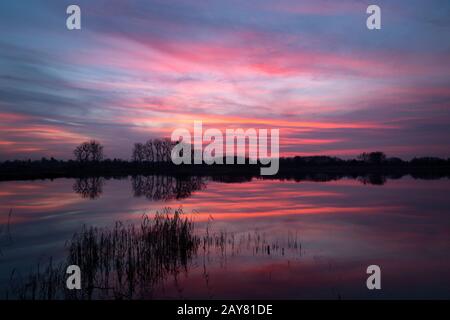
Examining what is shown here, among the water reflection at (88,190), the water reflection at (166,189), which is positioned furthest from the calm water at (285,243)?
the water reflection at (88,190)

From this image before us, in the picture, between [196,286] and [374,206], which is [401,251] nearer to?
[196,286]

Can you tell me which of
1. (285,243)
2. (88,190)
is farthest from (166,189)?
(285,243)

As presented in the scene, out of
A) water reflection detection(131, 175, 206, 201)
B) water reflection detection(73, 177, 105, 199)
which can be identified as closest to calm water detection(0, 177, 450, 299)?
water reflection detection(131, 175, 206, 201)

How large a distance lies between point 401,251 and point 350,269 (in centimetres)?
397

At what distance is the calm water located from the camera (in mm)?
10508

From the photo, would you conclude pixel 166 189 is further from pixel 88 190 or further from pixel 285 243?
pixel 285 243

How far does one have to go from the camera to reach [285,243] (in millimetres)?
15680

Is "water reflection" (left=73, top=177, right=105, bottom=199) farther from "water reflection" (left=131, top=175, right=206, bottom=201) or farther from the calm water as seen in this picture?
the calm water

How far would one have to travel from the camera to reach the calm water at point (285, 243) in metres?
10.5

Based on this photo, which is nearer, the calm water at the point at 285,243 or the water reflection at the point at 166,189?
the calm water at the point at 285,243

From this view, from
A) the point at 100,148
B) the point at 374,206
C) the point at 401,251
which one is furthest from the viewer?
the point at 100,148

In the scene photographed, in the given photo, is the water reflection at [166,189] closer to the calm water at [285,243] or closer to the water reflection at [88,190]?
the water reflection at [88,190]
